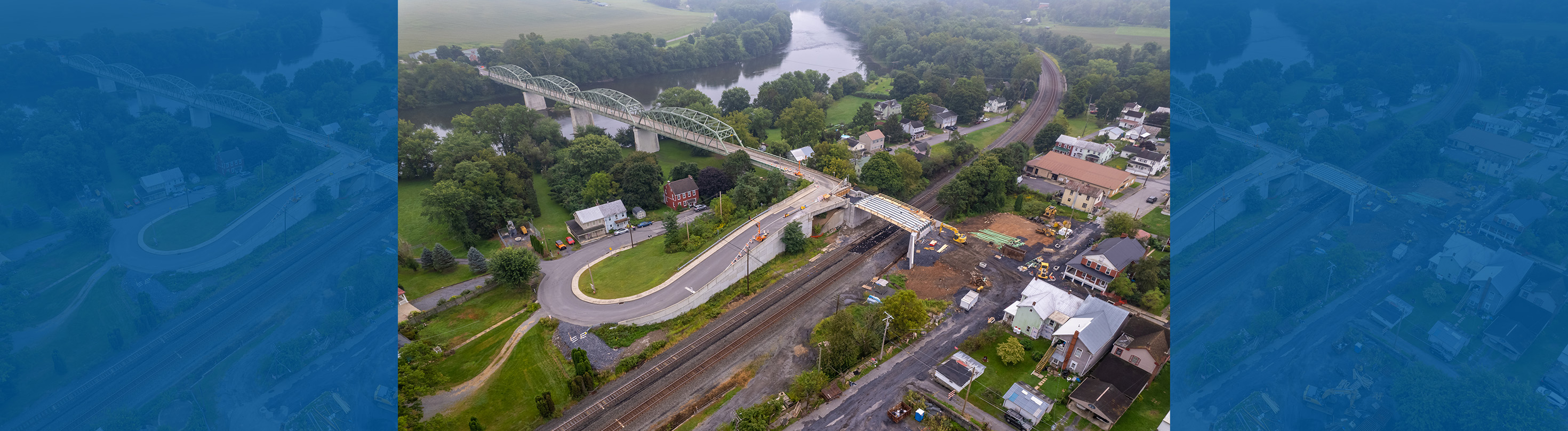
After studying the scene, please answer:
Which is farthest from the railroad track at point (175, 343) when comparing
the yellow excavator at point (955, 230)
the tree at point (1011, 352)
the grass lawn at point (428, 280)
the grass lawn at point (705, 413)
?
the yellow excavator at point (955, 230)

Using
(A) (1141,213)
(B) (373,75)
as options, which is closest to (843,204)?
(A) (1141,213)

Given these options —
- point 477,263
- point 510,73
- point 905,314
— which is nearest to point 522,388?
point 477,263

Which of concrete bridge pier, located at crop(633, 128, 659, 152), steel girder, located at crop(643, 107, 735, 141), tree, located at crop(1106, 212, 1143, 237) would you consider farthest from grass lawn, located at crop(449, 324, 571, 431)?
concrete bridge pier, located at crop(633, 128, 659, 152)

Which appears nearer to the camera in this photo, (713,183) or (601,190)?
(601,190)

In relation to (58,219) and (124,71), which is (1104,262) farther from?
(58,219)

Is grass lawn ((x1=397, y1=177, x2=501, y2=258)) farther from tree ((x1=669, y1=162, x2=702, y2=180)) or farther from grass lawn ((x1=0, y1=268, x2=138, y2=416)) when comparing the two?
grass lawn ((x1=0, y1=268, x2=138, y2=416))

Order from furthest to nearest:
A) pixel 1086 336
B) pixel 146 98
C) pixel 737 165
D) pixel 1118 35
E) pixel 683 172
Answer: pixel 1118 35, pixel 737 165, pixel 683 172, pixel 1086 336, pixel 146 98

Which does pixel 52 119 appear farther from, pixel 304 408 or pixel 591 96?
pixel 591 96
